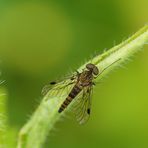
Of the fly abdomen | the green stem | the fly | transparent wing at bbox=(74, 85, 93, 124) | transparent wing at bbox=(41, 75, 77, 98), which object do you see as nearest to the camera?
the green stem

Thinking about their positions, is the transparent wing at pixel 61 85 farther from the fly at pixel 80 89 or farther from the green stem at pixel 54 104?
the green stem at pixel 54 104

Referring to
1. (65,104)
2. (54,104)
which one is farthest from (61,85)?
(54,104)

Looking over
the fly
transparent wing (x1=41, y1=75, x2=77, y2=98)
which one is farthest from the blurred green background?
transparent wing (x1=41, y1=75, x2=77, y2=98)

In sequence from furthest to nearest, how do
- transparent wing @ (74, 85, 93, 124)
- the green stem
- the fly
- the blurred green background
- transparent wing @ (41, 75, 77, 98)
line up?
the blurred green background → transparent wing @ (74, 85, 93, 124) → the fly → transparent wing @ (41, 75, 77, 98) → the green stem

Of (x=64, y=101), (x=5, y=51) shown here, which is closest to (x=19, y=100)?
(x=5, y=51)

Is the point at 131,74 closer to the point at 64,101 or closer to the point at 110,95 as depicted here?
the point at 110,95

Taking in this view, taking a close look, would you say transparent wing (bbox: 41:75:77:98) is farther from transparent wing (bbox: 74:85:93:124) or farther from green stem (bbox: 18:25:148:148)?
green stem (bbox: 18:25:148:148)

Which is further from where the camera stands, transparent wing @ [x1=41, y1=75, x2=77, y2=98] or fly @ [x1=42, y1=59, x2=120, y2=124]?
fly @ [x1=42, y1=59, x2=120, y2=124]

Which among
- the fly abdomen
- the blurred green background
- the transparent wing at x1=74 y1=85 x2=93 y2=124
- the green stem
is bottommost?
the green stem
